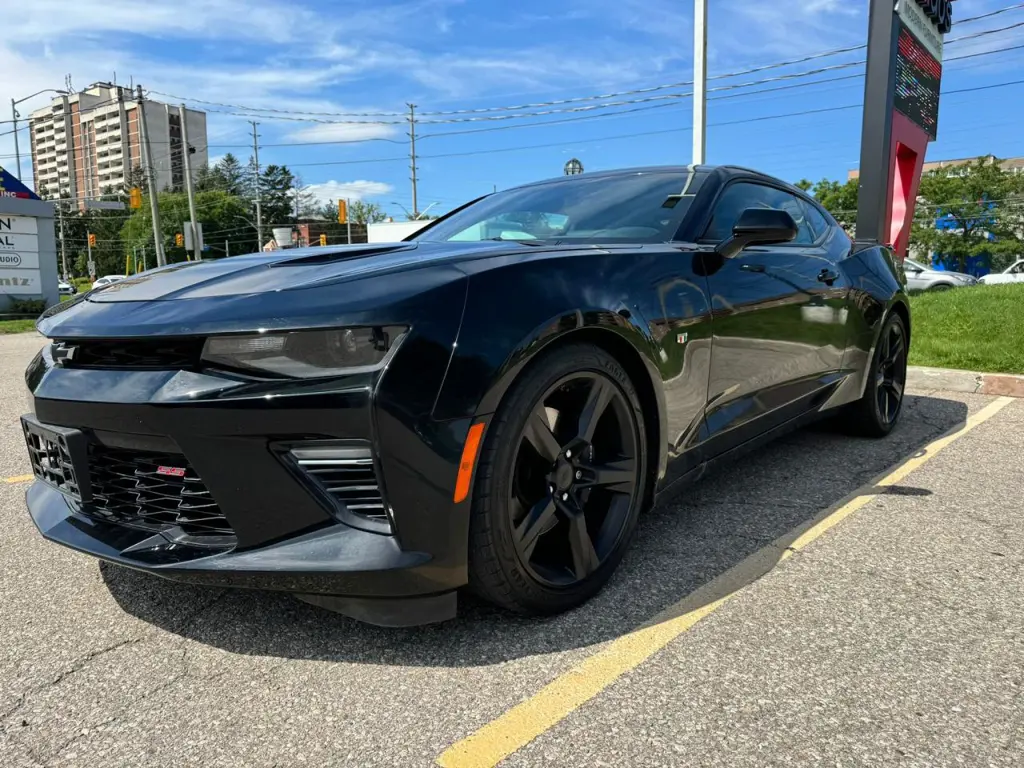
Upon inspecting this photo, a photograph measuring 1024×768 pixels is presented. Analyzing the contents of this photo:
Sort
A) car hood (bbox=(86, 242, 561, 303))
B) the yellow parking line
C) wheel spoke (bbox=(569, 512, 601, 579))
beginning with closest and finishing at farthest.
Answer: the yellow parking line, car hood (bbox=(86, 242, 561, 303)), wheel spoke (bbox=(569, 512, 601, 579))

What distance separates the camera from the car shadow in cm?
209

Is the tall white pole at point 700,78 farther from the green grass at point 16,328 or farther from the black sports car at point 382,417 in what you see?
the green grass at point 16,328

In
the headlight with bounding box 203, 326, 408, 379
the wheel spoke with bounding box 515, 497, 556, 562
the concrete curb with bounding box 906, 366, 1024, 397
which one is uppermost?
the headlight with bounding box 203, 326, 408, 379

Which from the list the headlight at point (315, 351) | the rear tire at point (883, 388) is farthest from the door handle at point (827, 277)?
the headlight at point (315, 351)

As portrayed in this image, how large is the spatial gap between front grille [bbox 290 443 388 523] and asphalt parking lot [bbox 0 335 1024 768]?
46cm

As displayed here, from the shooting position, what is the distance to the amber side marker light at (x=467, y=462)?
73.6 inches

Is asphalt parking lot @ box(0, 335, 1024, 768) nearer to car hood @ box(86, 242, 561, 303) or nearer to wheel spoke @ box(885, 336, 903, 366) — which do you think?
car hood @ box(86, 242, 561, 303)

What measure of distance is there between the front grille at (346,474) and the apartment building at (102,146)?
335 feet

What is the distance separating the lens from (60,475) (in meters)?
2.23

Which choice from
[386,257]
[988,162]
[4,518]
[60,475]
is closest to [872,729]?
[386,257]

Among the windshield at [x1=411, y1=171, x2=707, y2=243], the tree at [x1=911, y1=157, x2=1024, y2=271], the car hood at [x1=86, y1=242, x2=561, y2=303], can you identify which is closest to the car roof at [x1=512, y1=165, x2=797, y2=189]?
the windshield at [x1=411, y1=171, x2=707, y2=243]

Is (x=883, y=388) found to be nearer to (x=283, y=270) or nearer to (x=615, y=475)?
(x=615, y=475)

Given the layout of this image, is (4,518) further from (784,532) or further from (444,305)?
(784,532)

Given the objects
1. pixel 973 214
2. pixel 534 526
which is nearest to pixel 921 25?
pixel 534 526
